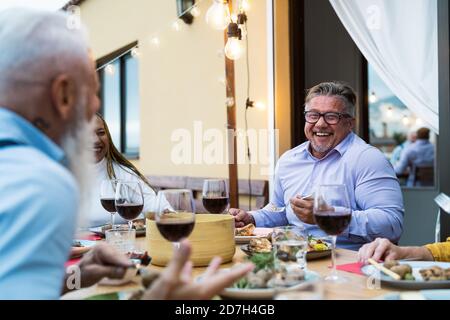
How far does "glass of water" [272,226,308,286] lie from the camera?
114cm

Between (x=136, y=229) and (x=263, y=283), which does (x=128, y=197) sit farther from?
(x=263, y=283)

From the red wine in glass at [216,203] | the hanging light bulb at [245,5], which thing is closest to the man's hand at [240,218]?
the red wine in glass at [216,203]

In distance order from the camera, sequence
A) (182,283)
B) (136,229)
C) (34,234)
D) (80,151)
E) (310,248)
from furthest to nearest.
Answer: (136,229) < (310,248) < (80,151) < (182,283) < (34,234)

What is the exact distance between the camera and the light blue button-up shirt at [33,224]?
2.42 ft

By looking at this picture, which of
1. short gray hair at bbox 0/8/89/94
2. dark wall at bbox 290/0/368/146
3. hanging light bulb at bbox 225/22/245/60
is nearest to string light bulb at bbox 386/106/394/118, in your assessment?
dark wall at bbox 290/0/368/146

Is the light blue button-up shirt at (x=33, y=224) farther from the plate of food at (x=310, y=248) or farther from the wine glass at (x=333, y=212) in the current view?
the plate of food at (x=310, y=248)

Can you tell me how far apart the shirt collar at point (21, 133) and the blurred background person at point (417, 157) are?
17.4ft

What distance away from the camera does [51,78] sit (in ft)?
2.81

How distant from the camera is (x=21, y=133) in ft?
2.83

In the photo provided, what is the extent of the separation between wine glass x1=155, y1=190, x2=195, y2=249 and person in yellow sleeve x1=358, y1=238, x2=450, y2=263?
0.55 meters

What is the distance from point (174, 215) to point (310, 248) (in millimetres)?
525

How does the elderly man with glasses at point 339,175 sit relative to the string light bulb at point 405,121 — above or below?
below

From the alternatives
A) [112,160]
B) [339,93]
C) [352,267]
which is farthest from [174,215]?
[112,160]
